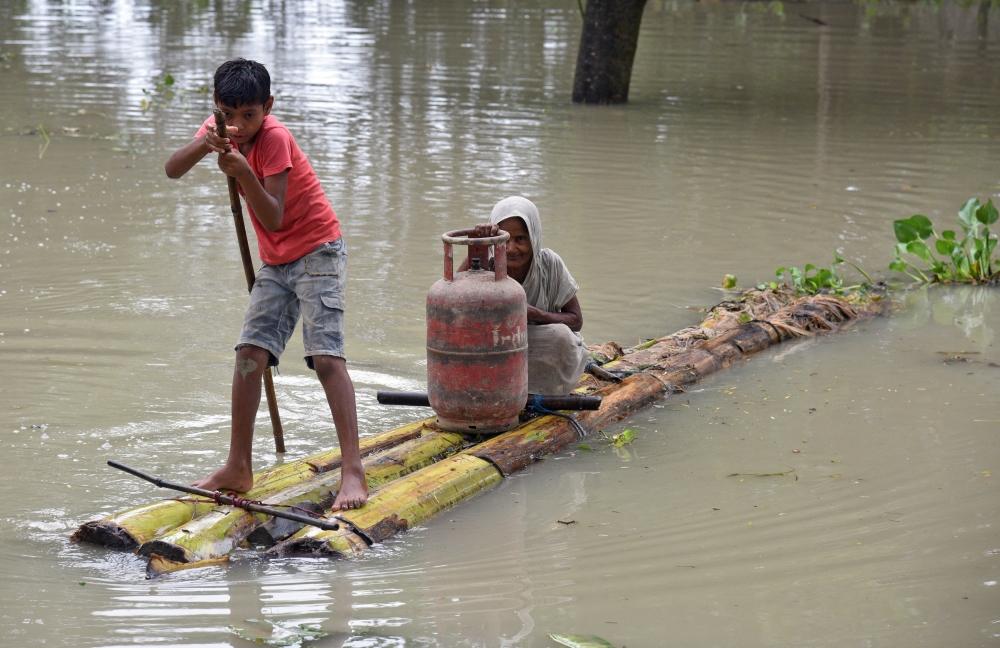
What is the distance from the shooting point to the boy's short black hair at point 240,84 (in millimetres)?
4199

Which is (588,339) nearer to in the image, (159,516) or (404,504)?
(404,504)

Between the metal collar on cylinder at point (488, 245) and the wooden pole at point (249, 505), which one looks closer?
the wooden pole at point (249, 505)

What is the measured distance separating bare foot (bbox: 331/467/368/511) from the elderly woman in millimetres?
1149

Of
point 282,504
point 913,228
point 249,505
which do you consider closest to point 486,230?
point 282,504

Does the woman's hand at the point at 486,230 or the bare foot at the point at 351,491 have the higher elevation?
the woman's hand at the point at 486,230

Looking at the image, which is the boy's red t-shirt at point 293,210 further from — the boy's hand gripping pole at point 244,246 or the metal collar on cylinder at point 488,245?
the metal collar on cylinder at point 488,245

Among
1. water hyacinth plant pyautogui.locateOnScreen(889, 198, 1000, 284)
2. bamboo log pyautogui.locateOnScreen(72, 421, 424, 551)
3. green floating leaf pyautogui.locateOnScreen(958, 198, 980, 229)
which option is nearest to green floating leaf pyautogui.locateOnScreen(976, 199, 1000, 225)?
water hyacinth plant pyautogui.locateOnScreen(889, 198, 1000, 284)

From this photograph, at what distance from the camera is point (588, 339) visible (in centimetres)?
714

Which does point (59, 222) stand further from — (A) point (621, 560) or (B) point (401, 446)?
(A) point (621, 560)

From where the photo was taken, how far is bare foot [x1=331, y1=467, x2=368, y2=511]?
4371mm

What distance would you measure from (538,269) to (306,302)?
3.77 feet

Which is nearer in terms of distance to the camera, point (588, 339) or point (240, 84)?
point (240, 84)

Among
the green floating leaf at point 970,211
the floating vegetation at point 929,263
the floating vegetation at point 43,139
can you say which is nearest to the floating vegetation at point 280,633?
the floating vegetation at point 929,263

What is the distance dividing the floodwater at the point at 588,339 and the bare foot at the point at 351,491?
0.19 metres
